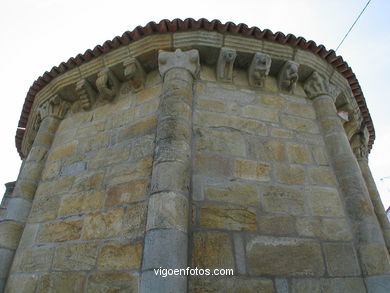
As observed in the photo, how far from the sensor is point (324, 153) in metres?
3.05

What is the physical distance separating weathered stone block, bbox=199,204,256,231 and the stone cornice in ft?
6.38

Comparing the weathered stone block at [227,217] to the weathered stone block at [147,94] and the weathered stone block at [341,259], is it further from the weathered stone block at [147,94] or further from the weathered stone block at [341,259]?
the weathered stone block at [147,94]

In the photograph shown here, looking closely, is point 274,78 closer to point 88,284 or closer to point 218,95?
point 218,95

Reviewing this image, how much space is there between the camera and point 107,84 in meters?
3.56

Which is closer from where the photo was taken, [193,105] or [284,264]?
[284,264]

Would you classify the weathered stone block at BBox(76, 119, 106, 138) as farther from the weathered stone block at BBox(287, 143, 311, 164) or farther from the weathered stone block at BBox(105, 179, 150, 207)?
the weathered stone block at BBox(287, 143, 311, 164)

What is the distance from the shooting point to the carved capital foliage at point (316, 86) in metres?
3.52

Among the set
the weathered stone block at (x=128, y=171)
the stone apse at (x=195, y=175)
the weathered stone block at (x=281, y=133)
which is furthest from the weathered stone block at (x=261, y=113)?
the weathered stone block at (x=128, y=171)

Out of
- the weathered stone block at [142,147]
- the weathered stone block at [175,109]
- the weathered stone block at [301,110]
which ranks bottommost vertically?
the weathered stone block at [142,147]

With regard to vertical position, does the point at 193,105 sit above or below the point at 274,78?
below

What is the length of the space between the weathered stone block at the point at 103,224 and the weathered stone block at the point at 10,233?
105 centimetres

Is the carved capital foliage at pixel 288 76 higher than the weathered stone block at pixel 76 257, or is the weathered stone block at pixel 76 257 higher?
the carved capital foliage at pixel 288 76

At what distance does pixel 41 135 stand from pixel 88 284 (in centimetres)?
242

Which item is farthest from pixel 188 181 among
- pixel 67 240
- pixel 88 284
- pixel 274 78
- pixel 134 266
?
pixel 274 78
